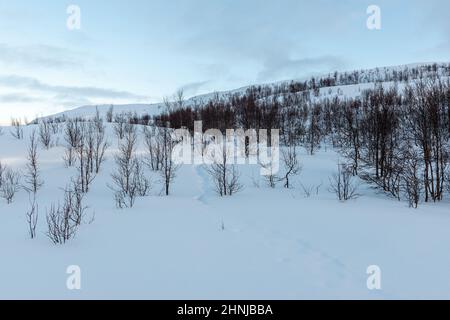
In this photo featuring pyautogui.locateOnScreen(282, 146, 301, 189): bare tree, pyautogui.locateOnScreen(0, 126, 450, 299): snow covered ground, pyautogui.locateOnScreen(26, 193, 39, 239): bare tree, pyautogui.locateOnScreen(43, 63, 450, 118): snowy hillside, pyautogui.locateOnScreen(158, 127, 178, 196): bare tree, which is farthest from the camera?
pyautogui.locateOnScreen(43, 63, 450, 118): snowy hillside

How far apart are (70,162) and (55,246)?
44.4ft

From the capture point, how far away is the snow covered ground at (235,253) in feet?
13.8

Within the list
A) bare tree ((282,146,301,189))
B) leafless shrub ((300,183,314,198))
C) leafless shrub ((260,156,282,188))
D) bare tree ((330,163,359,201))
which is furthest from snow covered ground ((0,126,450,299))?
leafless shrub ((260,156,282,188))

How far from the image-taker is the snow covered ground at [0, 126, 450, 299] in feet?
13.8

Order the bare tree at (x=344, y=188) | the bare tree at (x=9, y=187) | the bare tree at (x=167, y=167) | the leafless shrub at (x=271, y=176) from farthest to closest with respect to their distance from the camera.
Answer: the leafless shrub at (x=271, y=176) → the bare tree at (x=167, y=167) → the bare tree at (x=9, y=187) → the bare tree at (x=344, y=188)

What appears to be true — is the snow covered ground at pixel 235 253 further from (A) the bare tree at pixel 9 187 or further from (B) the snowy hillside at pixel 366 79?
(B) the snowy hillside at pixel 366 79

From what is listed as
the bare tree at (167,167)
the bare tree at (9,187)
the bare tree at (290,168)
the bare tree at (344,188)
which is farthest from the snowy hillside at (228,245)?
the bare tree at (290,168)

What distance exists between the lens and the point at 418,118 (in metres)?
14.5

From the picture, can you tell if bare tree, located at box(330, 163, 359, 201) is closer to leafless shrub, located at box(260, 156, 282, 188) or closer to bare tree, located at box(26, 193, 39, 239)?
leafless shrub, located at box(260, 156, 282, 188)

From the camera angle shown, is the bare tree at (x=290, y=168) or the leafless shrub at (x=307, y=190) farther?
the bare tree at (x=290, y=168)

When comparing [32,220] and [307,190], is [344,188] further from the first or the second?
[32,220]
